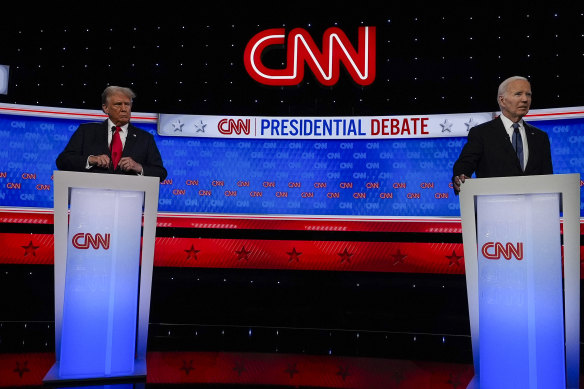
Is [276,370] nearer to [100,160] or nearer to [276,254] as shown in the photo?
[100,160]

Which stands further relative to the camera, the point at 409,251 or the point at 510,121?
the point at 409,251

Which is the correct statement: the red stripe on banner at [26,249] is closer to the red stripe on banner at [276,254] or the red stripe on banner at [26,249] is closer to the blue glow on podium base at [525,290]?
the red stripe on banner at [276,254]

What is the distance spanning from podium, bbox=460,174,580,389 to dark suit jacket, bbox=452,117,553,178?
0.25m

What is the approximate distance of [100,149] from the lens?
9.70 ft

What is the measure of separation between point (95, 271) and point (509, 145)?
2.28 metres

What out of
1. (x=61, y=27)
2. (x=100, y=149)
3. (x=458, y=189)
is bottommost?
(x=458, y=189)

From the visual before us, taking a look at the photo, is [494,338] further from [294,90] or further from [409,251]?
[294,90]

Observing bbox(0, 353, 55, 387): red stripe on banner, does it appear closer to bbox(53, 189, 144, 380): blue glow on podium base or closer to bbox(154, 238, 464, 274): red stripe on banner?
bbox(53, 189, 144, 380): blue glow on podium base

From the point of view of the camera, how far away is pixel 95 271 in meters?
2.75

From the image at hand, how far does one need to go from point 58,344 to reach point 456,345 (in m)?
3.28

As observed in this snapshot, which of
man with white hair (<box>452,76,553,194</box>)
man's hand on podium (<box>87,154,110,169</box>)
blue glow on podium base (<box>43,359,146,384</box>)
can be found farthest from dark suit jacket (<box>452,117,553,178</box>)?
blue glow on podium base (<box>43,359,146,384</box>)

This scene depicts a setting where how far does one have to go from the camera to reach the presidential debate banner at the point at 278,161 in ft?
17.8

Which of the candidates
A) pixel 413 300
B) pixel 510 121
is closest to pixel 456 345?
pixel 413 300

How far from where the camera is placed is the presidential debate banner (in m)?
5.42
